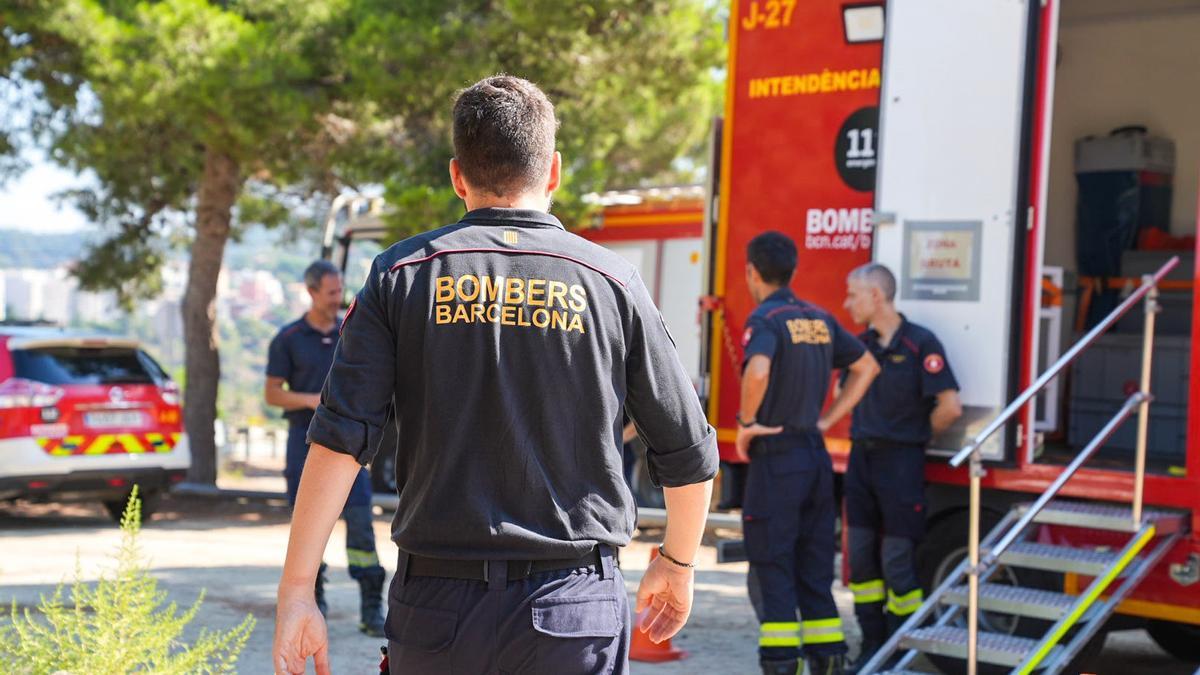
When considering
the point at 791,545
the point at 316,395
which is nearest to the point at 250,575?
the point at 316,395

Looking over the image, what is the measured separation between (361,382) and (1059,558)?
12.2ft

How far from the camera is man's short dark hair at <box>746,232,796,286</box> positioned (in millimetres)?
5848

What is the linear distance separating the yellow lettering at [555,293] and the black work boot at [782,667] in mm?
3454

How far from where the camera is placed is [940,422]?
19.7ft

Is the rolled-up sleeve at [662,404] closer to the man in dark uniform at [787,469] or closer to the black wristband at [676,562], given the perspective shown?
the black wristband at [676,562]

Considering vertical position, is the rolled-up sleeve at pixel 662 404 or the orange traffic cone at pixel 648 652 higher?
the rolled-up sleeve at pixel 662 404

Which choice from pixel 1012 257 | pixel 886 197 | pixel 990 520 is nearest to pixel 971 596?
pixel 990 520

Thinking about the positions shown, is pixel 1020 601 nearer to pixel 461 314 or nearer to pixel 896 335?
pixel 896 335

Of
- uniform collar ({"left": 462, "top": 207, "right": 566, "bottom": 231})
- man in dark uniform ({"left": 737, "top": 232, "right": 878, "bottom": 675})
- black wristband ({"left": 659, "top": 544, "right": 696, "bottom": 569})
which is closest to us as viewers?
uniform collar ({"left": 462, "top": 207, "right": 566, "bottom": 231})

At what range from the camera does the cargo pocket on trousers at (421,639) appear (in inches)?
97.3

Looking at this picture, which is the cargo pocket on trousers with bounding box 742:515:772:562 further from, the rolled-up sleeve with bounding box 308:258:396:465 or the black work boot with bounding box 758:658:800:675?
the rolled-up sleeve with bounding box 308:258:396:465

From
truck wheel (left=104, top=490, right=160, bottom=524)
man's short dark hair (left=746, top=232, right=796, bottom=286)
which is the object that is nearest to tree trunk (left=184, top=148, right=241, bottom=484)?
truck wheel (left=104, top=490, right=160, bottom=524)

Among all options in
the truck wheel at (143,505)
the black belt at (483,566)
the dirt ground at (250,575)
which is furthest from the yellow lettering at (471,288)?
the truck wheel at (143,505)

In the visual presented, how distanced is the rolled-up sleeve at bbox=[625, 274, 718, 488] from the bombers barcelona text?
14 cm
